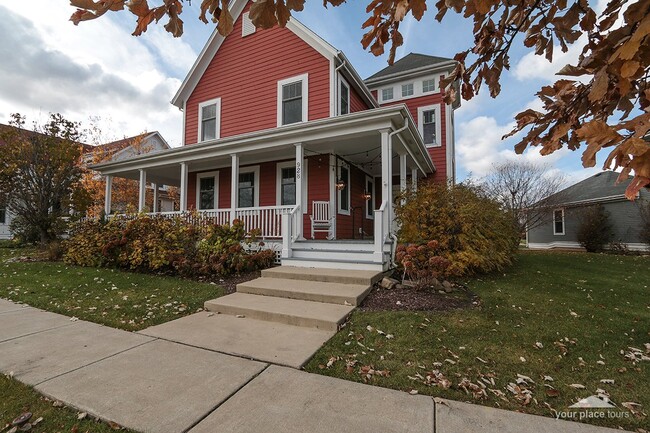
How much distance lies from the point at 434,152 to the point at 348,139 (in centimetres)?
591

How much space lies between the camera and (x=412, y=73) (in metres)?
12.3

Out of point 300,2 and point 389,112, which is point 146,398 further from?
point 389,112

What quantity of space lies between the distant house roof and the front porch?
11.1 m

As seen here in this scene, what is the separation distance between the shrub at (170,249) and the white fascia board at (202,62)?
5561 mm

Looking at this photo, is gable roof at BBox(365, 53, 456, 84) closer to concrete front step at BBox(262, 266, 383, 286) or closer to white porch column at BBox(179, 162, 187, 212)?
white porch column at BBox(179, 162, 187, 212)

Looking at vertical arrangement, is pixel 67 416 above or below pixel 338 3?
below

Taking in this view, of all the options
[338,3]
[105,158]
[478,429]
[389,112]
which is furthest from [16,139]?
[478,429]

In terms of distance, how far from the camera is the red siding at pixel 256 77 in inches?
369

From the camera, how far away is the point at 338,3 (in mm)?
1632

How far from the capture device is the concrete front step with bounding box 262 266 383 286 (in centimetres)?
519

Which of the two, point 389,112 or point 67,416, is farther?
point 389,112

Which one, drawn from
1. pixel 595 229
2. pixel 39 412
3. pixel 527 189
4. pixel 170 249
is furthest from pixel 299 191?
pixel 595 229

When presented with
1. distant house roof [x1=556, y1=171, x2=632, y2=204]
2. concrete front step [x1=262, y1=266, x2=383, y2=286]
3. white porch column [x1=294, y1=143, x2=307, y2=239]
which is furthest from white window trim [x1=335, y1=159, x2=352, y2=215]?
distant house roof [x1=556, y1=171, x2=632, y2=204]

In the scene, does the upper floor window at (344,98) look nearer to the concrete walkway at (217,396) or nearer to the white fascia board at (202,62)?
the white fascia board at (202,62)
